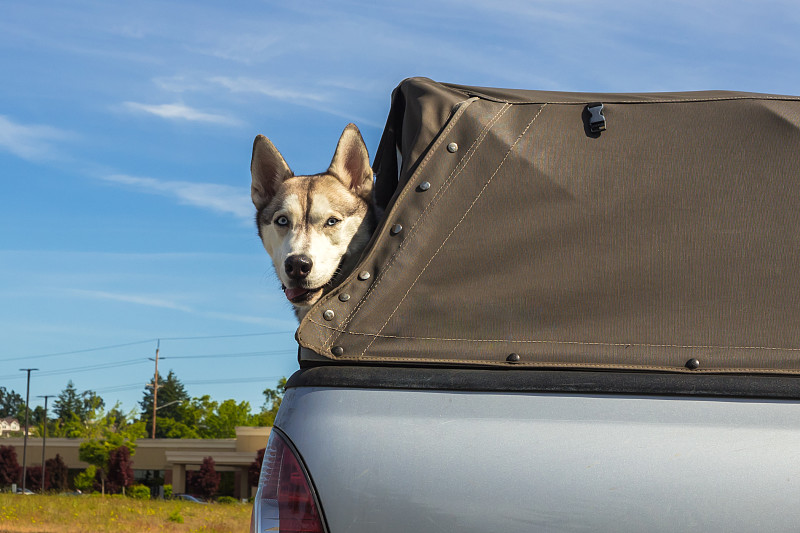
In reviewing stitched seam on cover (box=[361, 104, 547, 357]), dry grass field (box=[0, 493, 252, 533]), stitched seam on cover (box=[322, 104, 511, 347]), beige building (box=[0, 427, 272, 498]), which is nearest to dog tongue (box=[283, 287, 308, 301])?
stitched seam on cover (box=[322, 104, 511, 347])

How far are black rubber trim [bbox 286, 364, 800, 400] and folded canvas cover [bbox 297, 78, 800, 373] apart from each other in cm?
5

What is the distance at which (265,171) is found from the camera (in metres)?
5.53

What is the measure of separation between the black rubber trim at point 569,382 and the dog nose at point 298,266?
91.7 inches

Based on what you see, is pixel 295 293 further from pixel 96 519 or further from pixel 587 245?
pixel 96 519

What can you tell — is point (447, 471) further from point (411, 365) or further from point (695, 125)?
point (695, 125)

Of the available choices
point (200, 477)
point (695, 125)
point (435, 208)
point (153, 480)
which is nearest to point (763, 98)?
point (695, 125)

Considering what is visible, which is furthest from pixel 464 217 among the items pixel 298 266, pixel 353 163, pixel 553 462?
pixel 353 163

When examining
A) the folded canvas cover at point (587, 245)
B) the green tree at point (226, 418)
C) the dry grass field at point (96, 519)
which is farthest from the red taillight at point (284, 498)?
the green tree at point (226, 418)

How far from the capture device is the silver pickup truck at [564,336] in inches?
81.0

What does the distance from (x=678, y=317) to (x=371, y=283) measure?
983mm

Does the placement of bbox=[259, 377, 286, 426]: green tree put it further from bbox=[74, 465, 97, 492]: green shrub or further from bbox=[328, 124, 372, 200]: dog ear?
bbox=[328, 124, 372, 200]: dog ear

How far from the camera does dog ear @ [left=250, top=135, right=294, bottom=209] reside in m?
5.18

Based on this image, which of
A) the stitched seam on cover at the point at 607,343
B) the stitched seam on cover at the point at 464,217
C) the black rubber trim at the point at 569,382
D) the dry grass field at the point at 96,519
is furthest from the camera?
the dry grass field at the point at 96,519

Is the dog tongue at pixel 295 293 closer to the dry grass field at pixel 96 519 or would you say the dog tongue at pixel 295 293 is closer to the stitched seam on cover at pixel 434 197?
the stitched seam on cover at pixel 434 197
